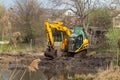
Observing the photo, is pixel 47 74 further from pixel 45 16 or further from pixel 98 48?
pixel 45 16

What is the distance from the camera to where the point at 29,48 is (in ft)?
151

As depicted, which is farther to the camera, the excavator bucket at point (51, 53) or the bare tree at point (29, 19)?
the bare tree at point (29, 19)

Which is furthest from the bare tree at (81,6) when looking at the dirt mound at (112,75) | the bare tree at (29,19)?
the dirt mound at (112,75)

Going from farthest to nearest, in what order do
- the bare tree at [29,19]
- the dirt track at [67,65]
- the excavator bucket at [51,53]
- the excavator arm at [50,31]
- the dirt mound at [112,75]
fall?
1. the bare tree at [29,19]
2. the excavator arm at [50,31]
3. the excavator bucket at [51,53]
4. the dirt track at [67,65]
5. the dirt mound at [112,75]

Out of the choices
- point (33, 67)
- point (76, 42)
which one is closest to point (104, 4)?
point (76, 42)

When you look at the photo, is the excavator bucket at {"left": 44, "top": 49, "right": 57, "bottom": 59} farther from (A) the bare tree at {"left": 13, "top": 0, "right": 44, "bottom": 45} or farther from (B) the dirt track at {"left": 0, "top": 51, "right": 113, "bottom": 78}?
(A) the bare tree at {"left": 13, "top": 0, "right": 44, "bottom": 45}

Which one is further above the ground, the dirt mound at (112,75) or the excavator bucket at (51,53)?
the dirt mound at (112,75)

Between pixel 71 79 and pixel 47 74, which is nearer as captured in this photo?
pixel 71 79

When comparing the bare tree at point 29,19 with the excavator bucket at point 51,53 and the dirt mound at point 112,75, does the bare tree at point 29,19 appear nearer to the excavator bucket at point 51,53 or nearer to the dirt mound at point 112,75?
the excavator bucket at point 51,53

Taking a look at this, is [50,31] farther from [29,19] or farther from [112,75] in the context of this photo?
[29,19]

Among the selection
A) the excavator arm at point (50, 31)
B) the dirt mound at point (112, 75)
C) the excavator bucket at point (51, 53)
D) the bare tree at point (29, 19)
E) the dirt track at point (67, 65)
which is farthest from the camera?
the bare tree at point (29, 19)

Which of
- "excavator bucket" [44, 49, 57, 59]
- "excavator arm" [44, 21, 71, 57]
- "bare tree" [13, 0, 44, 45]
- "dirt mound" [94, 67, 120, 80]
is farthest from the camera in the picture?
"bare tree" [13, 0, 44, 45]

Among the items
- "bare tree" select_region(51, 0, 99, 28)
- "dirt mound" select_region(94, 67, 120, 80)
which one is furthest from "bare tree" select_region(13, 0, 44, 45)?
"dirt mound" select_region(94, 67, 120, 80)

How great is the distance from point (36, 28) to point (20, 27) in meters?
2.13
